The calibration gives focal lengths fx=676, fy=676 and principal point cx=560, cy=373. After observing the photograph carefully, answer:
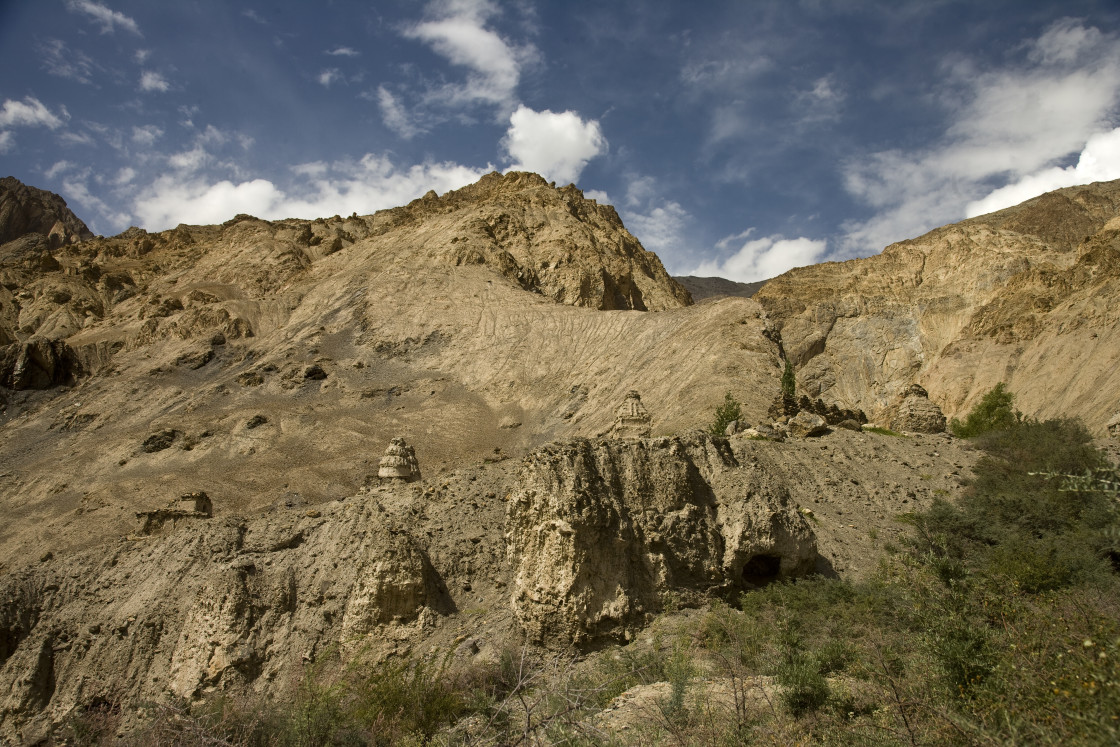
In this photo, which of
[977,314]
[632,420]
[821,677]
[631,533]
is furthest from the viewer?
[977,314]

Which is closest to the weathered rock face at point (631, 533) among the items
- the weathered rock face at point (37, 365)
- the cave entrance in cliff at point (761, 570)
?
the cave entrance in cliff at point (761, 570)

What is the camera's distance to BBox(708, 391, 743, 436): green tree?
953 inches

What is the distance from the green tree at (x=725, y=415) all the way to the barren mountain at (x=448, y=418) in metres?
1.16

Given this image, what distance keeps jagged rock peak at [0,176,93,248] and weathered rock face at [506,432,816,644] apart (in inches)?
4933

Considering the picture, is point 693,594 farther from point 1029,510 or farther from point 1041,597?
point 1029,510

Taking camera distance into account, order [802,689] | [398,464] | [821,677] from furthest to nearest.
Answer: [398,464] < [821,677] < [802,689]

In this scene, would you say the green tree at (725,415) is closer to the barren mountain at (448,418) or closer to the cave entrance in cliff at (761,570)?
the barren mountain at (448,418)

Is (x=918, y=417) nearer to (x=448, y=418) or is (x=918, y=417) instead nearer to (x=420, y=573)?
(x=420, y=573)

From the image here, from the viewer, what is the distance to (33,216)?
111m

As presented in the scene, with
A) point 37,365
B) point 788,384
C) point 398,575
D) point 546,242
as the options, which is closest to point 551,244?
point 546,242

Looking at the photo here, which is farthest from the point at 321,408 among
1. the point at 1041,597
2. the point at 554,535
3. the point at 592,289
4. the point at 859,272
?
the point at 859,272

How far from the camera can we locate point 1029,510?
15.1 metres

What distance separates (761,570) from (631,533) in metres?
3.35

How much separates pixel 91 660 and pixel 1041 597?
17922 millimetres
